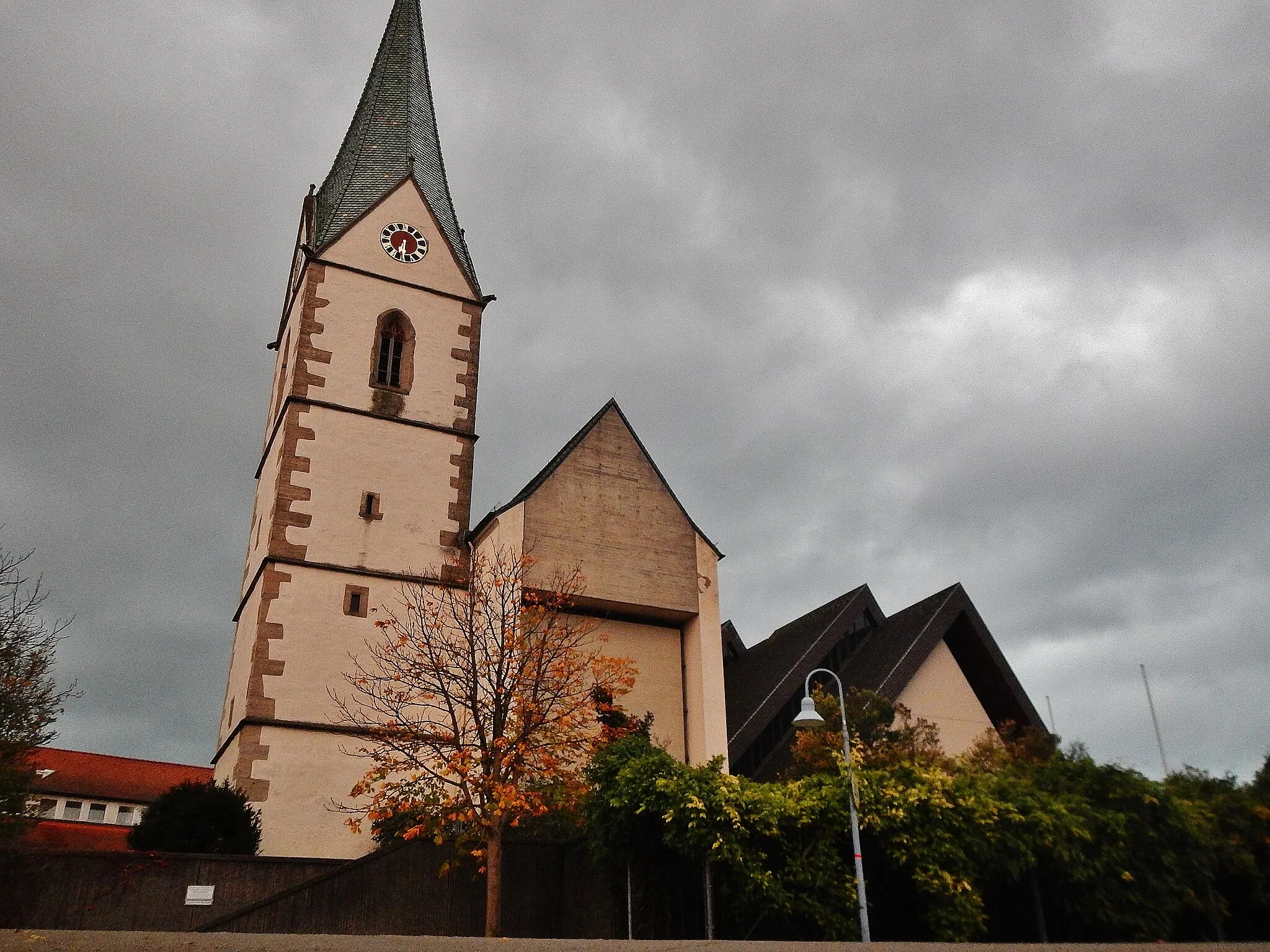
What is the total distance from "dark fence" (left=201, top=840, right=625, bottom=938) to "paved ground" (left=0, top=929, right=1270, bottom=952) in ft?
23.1

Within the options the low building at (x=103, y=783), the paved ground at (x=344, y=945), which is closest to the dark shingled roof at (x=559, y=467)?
the paved ground at (x=344, y=945)

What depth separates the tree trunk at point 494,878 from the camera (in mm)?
16453

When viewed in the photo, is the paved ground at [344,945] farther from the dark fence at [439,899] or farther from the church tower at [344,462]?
the church tower at [344,462]

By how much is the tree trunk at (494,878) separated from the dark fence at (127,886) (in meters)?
3.05

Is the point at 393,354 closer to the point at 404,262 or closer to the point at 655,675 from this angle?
the point at 404,262

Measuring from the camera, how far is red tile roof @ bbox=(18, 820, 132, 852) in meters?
19.8

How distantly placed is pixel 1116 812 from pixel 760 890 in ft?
19.0

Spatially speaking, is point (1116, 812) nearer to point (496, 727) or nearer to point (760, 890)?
point (760, 890)

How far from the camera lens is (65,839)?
86.4ft

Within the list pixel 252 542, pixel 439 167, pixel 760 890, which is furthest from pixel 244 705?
pixel 439 167

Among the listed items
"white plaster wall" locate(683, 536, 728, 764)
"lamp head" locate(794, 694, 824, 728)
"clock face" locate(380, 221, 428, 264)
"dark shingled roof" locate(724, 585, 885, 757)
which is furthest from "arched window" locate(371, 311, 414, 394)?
"lamp head" locate(794, 694, 824, 728)

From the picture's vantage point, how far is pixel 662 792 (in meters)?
16.0

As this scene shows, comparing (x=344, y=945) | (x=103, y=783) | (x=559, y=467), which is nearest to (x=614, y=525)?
(x=559, y=467)

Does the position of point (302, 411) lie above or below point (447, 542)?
above
